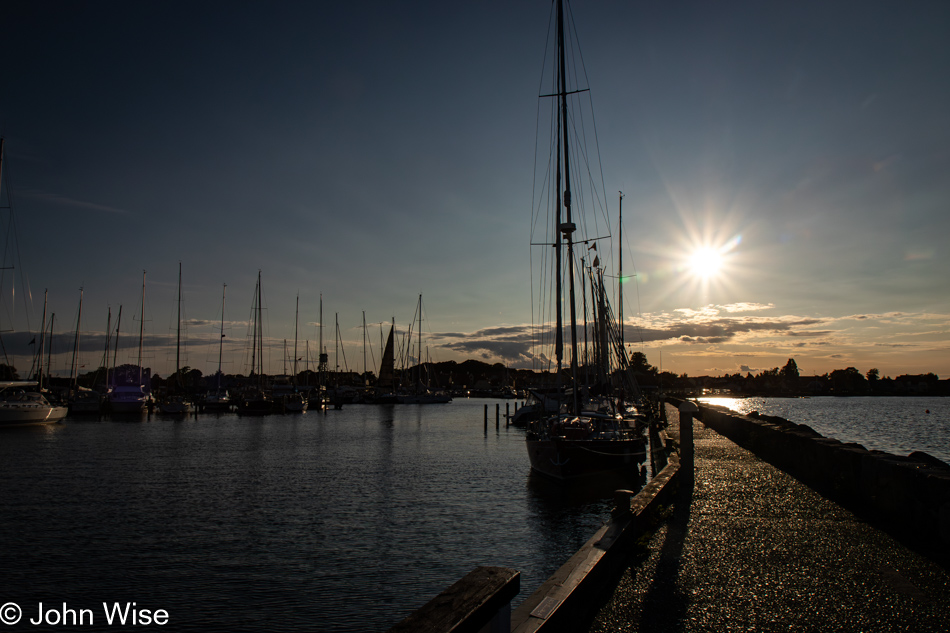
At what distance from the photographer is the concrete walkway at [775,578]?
5871 mm

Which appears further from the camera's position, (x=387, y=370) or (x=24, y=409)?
(x=387, y=370)

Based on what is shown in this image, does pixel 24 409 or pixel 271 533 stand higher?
pixel 24 409

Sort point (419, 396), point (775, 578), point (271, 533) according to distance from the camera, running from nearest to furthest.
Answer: point (775, 578)
point (271, 533)
point (419, 396)

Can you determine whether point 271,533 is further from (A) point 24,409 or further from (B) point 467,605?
(A) point 24,409

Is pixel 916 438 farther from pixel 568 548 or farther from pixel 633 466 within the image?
pixel 568 548

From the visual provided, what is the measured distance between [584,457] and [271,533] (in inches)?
438

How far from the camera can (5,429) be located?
50.3m

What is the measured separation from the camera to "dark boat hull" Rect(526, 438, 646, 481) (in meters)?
20.2

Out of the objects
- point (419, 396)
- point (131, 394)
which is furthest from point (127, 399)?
point (419, 396)

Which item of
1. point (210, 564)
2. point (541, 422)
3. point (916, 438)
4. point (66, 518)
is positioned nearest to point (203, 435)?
point (66, 518)

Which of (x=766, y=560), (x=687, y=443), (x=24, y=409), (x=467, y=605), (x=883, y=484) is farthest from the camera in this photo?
(x=24, y=409)

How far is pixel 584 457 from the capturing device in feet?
66.7

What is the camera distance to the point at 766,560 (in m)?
7.79

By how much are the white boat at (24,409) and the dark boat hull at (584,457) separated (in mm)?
54651
